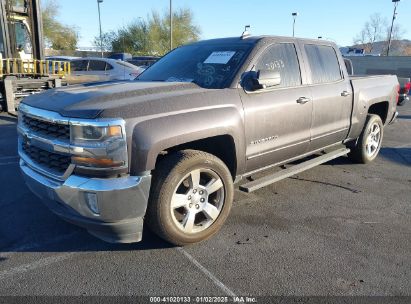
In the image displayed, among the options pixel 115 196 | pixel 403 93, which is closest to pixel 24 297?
pixel 115 196

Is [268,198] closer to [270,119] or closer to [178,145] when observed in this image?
[270,119]

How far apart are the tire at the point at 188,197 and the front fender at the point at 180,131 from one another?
0.18m

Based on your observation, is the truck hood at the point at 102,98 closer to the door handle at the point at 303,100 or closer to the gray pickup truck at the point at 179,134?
the gray pickup truck at the point at 179,134

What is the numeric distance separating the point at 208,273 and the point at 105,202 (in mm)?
1021

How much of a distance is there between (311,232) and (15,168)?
14.6 ft

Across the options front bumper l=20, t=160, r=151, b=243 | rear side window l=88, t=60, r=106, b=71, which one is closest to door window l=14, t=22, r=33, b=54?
rear side window l=88, t=60, r=106, b=71

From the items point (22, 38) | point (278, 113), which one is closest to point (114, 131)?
point (278, 113)

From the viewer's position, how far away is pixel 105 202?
2.72 meters

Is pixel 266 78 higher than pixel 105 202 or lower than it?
higher

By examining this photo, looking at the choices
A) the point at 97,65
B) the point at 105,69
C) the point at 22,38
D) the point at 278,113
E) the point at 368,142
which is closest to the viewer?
the point at 278,113

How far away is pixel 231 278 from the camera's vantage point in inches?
113

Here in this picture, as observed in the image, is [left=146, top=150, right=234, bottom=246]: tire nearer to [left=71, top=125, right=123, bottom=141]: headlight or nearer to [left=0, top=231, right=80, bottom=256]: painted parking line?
[left=71, top=125, right=123, bottom=141]: headlight

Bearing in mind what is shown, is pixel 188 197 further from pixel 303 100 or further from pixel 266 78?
pixel 303 100

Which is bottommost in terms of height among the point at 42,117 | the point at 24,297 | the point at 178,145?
the point at 24,297
